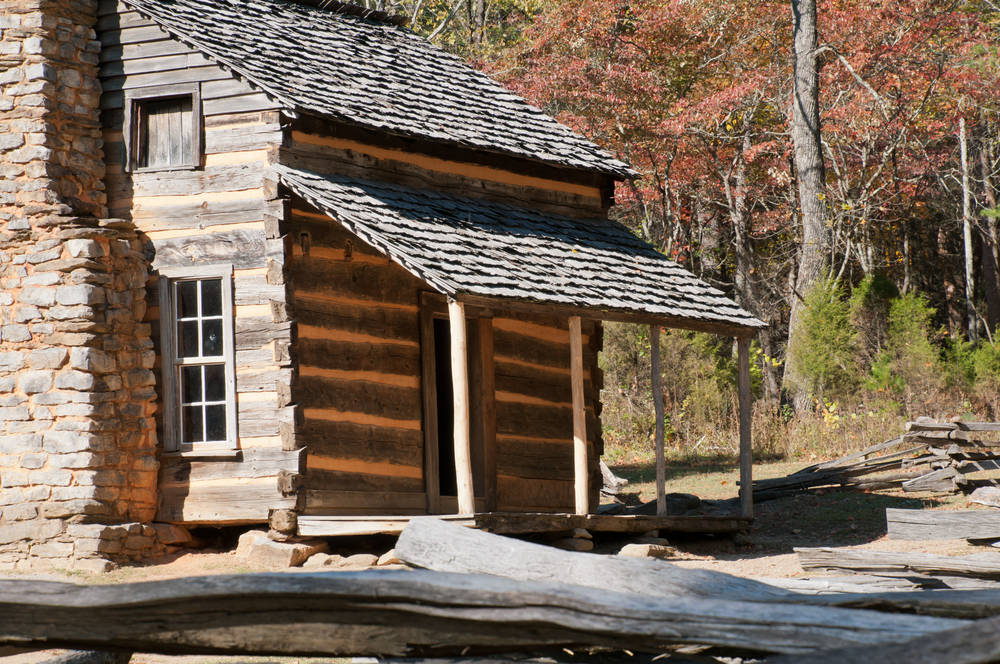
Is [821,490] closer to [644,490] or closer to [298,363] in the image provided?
[644,490]

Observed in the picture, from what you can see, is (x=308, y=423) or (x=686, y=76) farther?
(x=686, y=76)

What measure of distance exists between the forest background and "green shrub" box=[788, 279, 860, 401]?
0.04 m

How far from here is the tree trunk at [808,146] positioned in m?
22.5

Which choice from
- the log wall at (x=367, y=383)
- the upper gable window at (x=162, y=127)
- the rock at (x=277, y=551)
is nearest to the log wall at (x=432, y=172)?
the log wall at (x=367, y=383)

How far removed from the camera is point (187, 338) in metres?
11.7

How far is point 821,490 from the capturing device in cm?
1631

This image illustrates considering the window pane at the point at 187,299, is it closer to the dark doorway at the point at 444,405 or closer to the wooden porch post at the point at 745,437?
the dark doorway at the point at 444,405

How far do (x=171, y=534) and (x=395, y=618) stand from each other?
24.7ft

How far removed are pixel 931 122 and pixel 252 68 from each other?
1747 cm

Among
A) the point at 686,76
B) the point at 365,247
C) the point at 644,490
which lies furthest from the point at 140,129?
the point at 686,76

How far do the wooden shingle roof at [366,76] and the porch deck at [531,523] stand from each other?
13.1 ft

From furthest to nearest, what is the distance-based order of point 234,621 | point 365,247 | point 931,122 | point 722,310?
point 931,122, point 722,310, point 365,247, point 234,621

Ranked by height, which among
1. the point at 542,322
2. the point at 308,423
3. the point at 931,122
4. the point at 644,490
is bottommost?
the point at 644,490

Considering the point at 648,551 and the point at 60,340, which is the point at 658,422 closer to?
the point at 648,551
